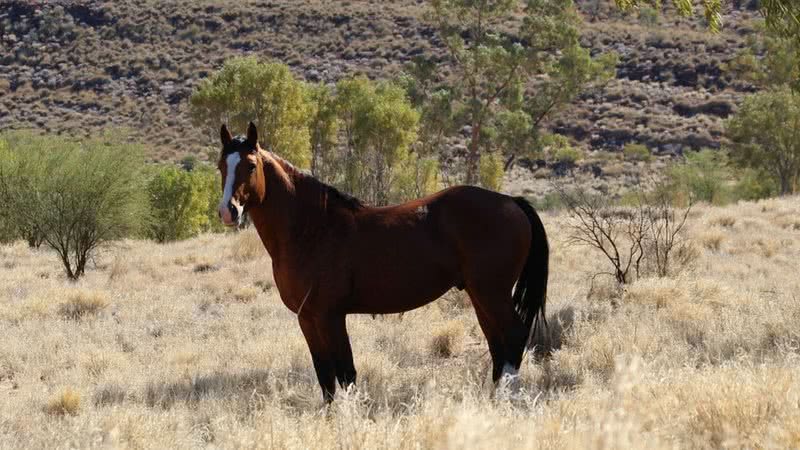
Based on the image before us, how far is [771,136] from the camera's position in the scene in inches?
1430

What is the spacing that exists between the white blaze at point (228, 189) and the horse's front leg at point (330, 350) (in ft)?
3.21

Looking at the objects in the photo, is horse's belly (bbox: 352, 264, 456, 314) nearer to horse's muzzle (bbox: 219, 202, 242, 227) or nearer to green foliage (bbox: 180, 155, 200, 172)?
horse's muzzle (bbox: 219, 202, 242, 227)

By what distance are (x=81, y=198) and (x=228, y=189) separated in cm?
1469

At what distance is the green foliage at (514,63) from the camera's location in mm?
34875

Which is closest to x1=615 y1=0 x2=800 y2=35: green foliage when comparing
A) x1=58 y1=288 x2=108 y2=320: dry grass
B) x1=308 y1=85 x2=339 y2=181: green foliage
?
x1=58 y1=288 x2=108 y2=320: dry grass

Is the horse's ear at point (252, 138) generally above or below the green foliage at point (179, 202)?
above

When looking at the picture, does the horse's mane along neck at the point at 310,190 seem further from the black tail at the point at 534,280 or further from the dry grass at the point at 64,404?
the dry grass at the point at 64,404

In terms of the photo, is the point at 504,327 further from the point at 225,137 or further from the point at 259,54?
the point at 259,54

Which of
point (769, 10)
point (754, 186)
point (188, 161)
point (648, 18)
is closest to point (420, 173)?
point (754, 186)

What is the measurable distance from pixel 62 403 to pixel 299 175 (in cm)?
274

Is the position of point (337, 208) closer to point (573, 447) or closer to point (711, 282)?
point (573, 447)

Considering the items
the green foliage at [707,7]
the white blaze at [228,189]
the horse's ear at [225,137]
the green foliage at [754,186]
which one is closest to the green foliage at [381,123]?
the green foliage at [754,186]

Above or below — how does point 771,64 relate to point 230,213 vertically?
below

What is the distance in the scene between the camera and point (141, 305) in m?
12.8
